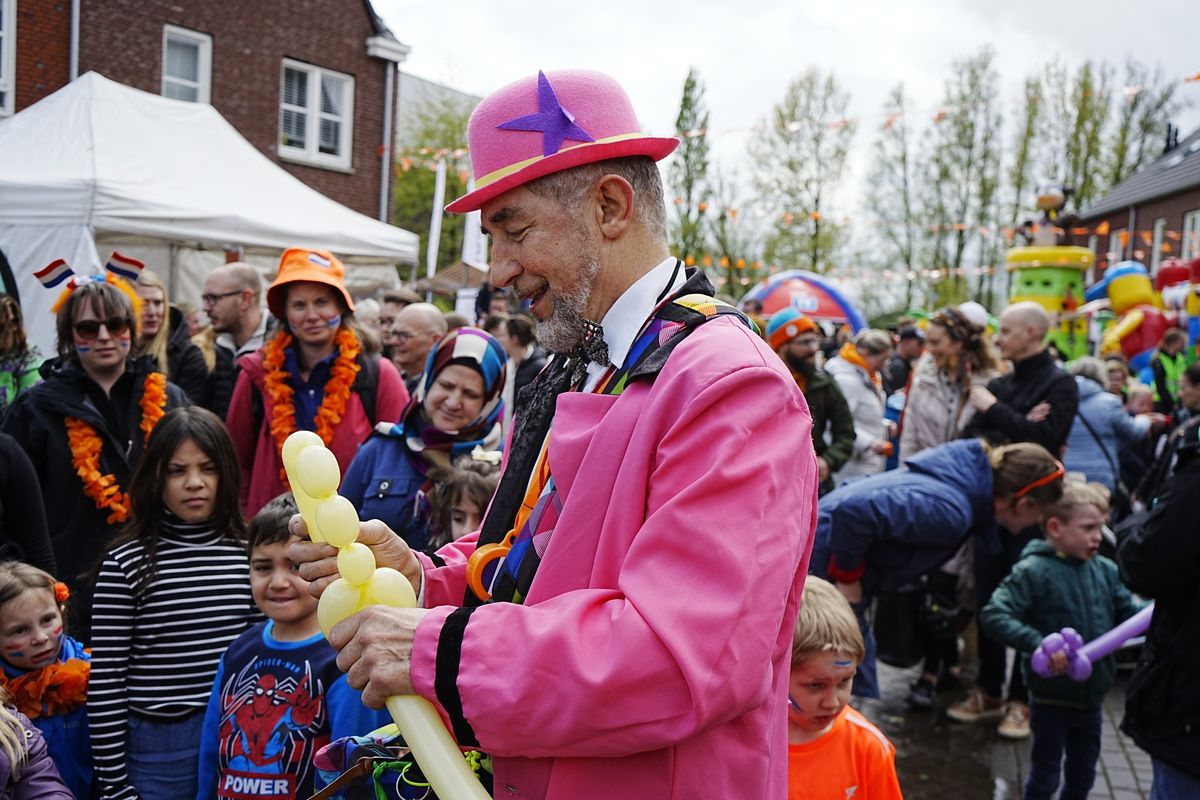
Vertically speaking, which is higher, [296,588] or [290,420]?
[290,420]

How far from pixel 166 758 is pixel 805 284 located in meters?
16.2

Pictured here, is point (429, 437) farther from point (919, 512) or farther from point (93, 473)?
point (919, 512)

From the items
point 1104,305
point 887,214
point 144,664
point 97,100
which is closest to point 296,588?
point 144,664

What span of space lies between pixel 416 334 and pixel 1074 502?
3422 millimetres

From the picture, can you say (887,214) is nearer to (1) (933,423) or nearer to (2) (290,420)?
(1) (933,423)

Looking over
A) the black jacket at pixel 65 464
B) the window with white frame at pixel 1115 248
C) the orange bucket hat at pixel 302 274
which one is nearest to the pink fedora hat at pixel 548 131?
the black jacket at pixel 65 464

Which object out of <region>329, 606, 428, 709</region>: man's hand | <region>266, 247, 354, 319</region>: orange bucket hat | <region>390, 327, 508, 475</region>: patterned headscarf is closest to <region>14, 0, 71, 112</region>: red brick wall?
<region>266, 247, 354, 319</region>: orange bucket hat

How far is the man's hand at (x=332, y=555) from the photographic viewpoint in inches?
64.2

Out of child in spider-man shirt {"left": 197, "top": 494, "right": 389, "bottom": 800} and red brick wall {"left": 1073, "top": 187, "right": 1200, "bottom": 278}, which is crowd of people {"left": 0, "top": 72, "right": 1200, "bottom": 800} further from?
red brick wall {"left": 1073, "top": 187, "right": 1200, "bottom": 278}

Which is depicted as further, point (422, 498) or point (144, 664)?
point (422, 498)

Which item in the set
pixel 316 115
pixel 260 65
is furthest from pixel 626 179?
pixel 316 115

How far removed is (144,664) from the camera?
2.97 meters

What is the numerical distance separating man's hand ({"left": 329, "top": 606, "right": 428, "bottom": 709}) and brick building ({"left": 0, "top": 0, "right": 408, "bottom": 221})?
15781mm

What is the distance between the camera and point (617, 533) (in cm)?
143
